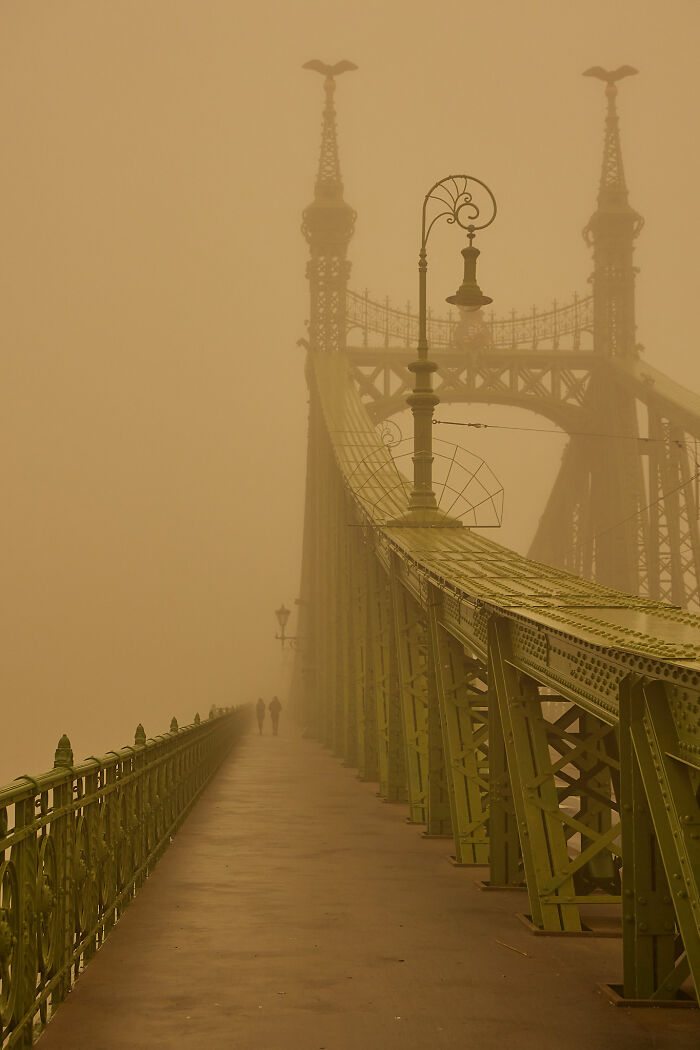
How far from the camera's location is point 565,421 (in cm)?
6306

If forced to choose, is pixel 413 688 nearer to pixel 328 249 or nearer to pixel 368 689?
pixel 368 689

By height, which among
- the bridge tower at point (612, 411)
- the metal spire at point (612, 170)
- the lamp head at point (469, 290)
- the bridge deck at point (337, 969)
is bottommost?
the bridge deck at point (337, 969)

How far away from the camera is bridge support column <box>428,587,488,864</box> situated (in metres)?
13.9

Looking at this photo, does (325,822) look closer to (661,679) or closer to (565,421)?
(661,679)

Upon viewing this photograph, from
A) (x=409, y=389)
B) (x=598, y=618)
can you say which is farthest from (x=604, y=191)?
(x=598, y=618)

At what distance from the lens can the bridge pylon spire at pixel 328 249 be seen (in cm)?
5912

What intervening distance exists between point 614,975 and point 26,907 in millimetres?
3572

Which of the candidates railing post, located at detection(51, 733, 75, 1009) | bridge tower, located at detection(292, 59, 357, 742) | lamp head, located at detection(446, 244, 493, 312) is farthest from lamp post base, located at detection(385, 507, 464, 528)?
bridge tower, located at detection(292, 59, 357, 742)

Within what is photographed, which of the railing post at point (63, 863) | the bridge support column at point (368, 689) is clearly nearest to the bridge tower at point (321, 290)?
the bridge support column at point (368, 689)

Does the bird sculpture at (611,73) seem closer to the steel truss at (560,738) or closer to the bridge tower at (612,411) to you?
the bridge tower at (612,411)

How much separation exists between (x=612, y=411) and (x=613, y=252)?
652 centimetres

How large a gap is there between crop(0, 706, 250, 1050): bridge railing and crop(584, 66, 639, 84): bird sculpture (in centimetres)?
5606

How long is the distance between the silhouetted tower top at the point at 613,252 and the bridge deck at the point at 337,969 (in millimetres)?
49800

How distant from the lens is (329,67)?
206 ft
